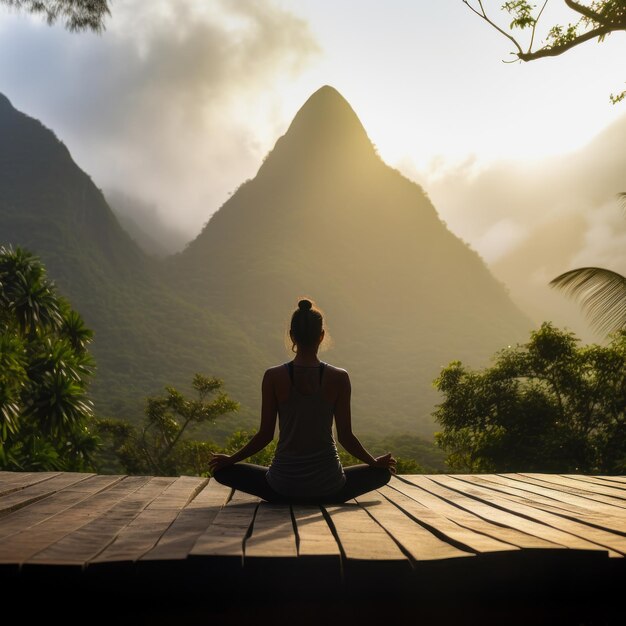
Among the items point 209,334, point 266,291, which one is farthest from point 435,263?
point 209,334

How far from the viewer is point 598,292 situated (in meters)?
10.2

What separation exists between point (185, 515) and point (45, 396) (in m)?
9.88

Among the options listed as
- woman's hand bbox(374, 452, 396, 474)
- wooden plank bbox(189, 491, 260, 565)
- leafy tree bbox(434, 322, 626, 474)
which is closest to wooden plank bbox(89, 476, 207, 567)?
wooden plank bbox(189, 491, 260, 565)

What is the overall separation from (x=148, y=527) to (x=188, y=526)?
174mm

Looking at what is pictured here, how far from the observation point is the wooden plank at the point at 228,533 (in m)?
2.37

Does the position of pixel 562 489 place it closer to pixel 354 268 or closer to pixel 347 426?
pixel 347 426

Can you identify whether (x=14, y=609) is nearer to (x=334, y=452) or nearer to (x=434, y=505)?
(x=334, y=452)

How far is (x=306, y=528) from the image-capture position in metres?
2.85

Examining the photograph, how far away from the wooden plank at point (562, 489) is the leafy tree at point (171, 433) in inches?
665

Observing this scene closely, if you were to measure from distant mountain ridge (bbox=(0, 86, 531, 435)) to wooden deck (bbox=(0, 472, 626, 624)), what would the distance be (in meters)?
39.2

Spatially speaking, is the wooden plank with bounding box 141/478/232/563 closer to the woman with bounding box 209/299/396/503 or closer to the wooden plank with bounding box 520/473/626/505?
the woman with bounding box 209/299/396/503

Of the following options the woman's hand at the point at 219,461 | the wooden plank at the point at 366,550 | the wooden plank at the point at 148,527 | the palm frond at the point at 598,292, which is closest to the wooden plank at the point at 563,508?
the wooden plank at the point at 366,550

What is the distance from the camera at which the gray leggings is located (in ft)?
11.8

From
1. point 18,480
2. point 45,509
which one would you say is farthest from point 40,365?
point 45,509
